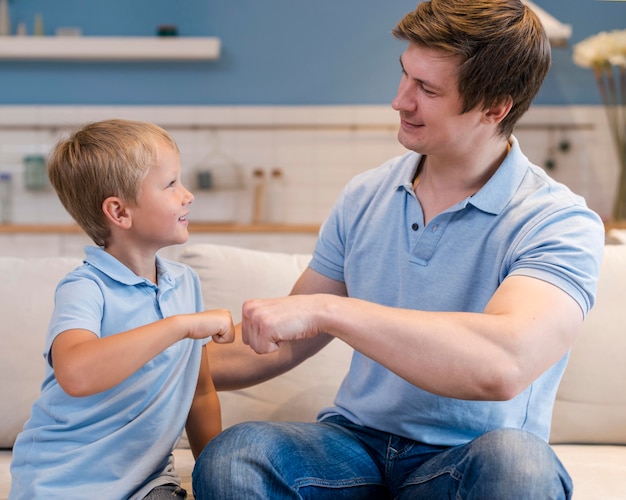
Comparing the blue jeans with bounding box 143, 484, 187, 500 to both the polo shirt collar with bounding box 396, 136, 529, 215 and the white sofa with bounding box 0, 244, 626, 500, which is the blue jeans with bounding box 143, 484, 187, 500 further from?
the polo shirt collar with bounding box 396, 136, 529, 215

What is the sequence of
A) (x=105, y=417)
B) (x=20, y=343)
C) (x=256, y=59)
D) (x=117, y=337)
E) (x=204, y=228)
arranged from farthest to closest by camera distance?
(x=256, y=59) < (x=204, y=228) < (x=20, y=343) < (x=105, y=417) < (x=117, y=337)

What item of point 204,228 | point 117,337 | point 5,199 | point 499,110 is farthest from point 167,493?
point 5,199

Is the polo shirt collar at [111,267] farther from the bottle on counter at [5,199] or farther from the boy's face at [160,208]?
the bottle on counter at [5,199]

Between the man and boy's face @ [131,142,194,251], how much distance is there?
10.0 inches

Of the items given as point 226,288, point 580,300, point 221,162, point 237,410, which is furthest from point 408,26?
point 221,162

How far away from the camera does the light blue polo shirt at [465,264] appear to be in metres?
1.42

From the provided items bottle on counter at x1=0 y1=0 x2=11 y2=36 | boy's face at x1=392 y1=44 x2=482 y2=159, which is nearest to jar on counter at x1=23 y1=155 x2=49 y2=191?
bottle on counter at x1=0 y1=0 x2=11 y2=36

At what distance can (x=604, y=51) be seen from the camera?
14.7ft

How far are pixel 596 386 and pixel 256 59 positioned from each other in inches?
142

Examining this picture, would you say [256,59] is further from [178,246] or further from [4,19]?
[4,19]

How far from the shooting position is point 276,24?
5086 mm

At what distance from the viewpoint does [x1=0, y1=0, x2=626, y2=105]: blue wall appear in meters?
5.01

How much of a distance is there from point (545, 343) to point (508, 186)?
14.4 inches

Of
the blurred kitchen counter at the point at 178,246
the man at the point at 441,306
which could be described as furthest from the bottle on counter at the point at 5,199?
the man at the point at 441,306
